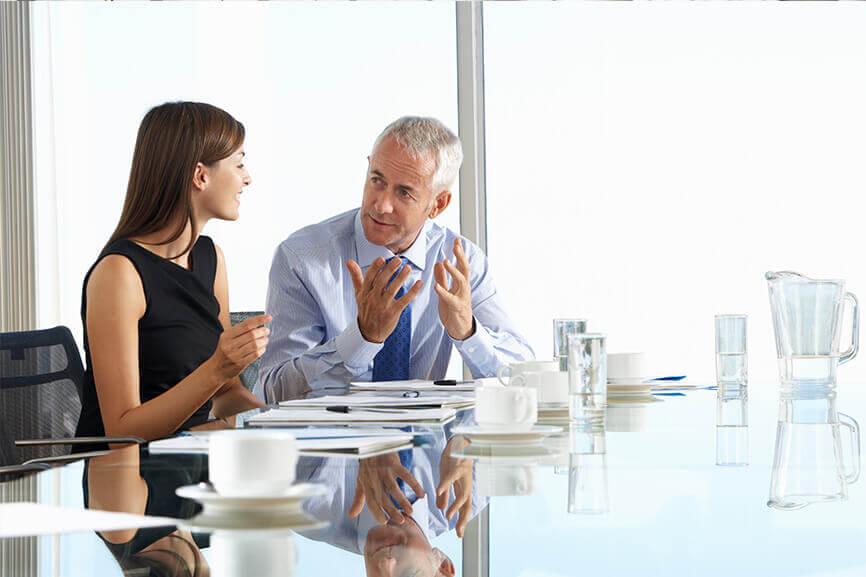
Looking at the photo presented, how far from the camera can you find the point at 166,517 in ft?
3.10

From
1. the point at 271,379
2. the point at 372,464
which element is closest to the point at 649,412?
the point at 372,464

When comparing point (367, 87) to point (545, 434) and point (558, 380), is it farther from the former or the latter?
point (545, 434)

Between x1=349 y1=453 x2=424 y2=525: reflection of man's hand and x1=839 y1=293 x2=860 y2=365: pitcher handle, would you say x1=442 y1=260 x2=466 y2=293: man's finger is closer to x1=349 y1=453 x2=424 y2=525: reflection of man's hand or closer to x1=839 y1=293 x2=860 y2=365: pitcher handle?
x1=839 y1=293 x2=860 y2=365: pitcher handle

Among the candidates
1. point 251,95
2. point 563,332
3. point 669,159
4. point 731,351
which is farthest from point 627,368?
point 251,95

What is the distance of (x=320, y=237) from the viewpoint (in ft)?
10.3

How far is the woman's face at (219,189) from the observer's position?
2721 millimetres

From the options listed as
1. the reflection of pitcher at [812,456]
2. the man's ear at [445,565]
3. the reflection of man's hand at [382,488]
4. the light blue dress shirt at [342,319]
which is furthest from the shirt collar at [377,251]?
the man's ear at [445,565]

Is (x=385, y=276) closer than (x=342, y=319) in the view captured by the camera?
Yes

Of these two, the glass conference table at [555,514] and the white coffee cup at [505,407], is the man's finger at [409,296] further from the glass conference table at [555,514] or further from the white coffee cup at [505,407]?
the white coffee cup at [505,407]

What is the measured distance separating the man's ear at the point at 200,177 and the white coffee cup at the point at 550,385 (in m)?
1.18

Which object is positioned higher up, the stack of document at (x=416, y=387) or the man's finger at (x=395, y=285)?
the man's finger at (x=395, y=285)

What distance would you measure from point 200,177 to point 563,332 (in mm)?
998

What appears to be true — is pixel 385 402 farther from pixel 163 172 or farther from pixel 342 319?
pixel 342 319

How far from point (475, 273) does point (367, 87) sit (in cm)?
275
